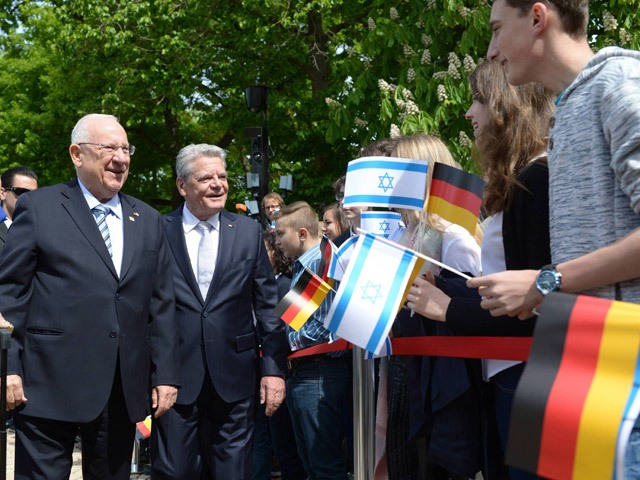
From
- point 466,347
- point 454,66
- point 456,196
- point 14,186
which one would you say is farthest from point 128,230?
point 454,66

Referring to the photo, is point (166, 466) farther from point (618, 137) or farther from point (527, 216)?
point (618, 137)

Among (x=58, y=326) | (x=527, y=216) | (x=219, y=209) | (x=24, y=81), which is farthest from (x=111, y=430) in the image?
(x=24, y=81)

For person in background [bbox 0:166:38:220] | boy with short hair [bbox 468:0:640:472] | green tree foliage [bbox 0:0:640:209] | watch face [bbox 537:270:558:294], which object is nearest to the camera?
boy with short hair [bbox 468:0:640:472]

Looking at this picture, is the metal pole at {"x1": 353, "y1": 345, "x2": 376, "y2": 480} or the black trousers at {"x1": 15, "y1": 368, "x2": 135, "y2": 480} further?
the metal pole at {"x1": 353, "y1": 345, "x2": 376, "y2": 480}

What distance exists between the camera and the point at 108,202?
4738mm

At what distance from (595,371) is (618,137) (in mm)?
547

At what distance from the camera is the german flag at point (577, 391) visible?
1.74 m

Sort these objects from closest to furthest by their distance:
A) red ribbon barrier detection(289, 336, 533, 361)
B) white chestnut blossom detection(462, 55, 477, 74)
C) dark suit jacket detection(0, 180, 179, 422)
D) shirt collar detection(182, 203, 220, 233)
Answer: red ribbon barrier detection(289, 336, 533, 361) < dark suit jacket detection(0, 180, 179, 422) < shirt collar detection(182, 203, 220, 233) < white chestnut blossom detection(462, 55, 477, 74)

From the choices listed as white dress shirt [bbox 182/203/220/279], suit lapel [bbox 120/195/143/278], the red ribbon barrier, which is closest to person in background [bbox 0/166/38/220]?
white dress shirt [bbox 182/203/220/279]

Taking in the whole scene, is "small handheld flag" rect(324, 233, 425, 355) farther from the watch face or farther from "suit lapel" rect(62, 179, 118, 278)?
"suit lapel" rect(62, 179, 118, 278)

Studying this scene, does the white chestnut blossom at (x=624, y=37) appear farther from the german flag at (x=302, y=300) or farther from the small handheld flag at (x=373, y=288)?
the small handheld flag at (x=373, y=288)

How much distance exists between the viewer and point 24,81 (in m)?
26.9

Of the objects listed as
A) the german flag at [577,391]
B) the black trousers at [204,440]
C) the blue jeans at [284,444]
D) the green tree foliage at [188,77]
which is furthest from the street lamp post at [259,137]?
the german flag at [577,391]

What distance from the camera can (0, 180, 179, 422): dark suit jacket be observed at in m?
4.31
